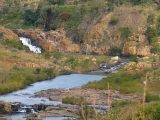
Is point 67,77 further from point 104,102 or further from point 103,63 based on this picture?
point 104,102

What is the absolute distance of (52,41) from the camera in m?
80.8

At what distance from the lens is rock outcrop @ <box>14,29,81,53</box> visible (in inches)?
3155

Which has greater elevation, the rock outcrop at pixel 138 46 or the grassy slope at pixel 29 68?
the rock outcrop at pixel 138 46

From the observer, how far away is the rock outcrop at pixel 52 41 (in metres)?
80.1

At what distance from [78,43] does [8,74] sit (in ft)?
100

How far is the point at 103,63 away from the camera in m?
70.6

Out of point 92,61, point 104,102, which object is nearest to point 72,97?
point 104,102

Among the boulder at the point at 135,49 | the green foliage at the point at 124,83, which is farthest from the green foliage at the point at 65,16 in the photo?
the green foliage at the point at 124,83

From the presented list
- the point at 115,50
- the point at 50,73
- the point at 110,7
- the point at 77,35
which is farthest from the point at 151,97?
the point at 110,7

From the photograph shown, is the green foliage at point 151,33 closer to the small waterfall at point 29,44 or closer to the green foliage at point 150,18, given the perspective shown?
the green foliage at point 150,18

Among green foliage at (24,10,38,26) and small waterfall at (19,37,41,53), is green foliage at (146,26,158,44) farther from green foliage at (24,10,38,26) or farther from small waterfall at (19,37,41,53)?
green foliage at (24,10,38,26)

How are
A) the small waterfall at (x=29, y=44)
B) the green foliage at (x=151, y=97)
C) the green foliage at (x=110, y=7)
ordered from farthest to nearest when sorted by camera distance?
the green foliage at (x=110, y=7) → the small waterfall at (x=29, y=44) → the green foliage at (x=151, y=97)

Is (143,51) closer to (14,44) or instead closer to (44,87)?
(14,44)

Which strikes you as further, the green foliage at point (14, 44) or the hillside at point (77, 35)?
the green foliage at point (14, 44)
